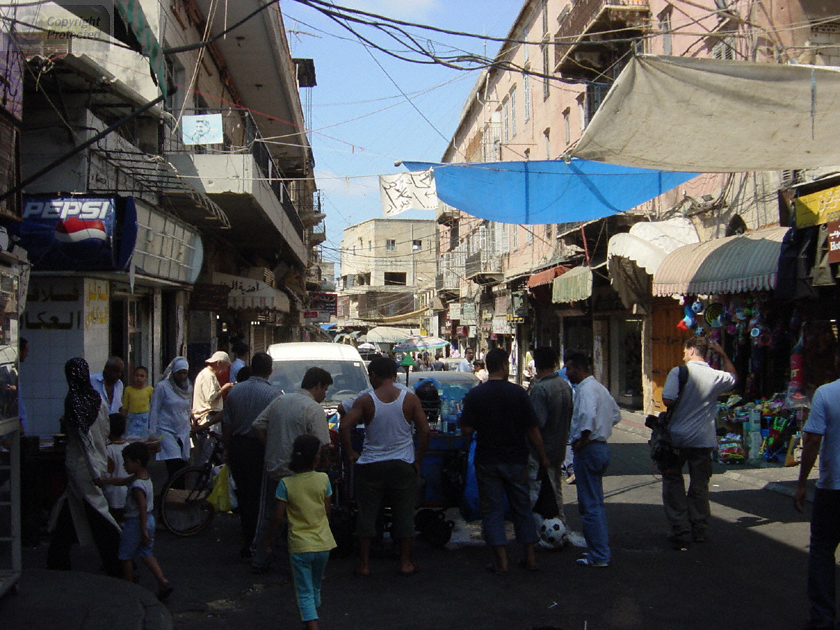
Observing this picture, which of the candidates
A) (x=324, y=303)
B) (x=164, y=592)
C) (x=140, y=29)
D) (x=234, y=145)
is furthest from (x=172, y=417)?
(x=324, y=303)

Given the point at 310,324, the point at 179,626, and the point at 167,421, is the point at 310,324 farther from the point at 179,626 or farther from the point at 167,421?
the point at 179,626

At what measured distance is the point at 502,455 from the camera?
226 inches

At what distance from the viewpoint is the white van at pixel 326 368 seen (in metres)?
9.36

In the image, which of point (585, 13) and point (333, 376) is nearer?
point (333, 376)

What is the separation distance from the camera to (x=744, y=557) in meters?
6.05

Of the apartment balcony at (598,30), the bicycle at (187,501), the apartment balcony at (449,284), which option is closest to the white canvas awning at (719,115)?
the bicycle at (187,501)

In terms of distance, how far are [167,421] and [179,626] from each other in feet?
10.8

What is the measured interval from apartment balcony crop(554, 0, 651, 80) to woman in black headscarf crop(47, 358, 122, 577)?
44.1 ft

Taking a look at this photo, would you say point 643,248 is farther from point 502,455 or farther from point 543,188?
point 502,455

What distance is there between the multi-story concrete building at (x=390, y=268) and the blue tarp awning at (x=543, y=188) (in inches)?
1954

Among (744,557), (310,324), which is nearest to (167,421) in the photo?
(744,557)

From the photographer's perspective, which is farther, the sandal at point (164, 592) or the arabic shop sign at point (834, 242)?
the arabic shop sign at point (834, 242)

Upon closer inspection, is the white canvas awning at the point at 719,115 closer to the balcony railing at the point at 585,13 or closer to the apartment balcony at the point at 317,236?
the balcony railing at the point at 585,13

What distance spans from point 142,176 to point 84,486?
7.68 m
